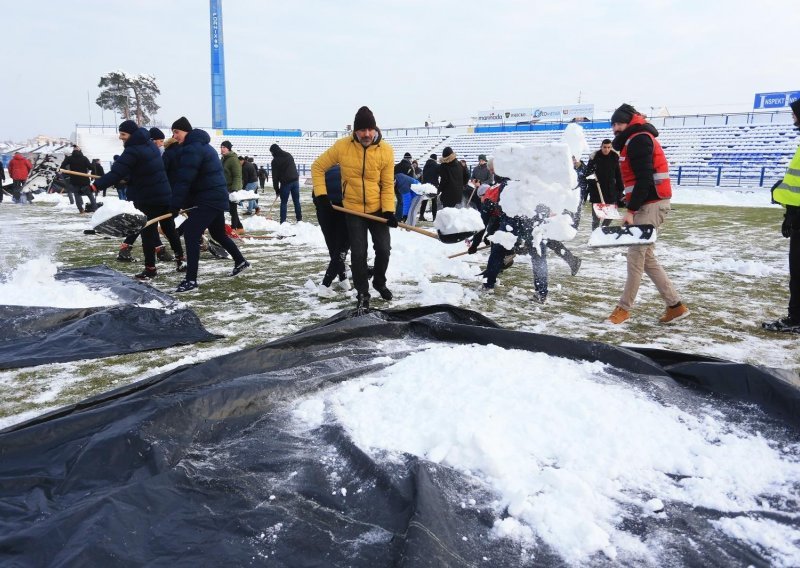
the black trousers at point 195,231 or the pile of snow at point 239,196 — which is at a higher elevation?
the pile of snow at point 239,196

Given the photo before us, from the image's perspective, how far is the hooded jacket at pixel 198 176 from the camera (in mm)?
5070

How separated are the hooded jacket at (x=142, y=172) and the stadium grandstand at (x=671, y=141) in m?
9.66

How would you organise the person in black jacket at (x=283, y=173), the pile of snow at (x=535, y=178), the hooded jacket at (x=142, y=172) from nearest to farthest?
the pile of snow at (x=535, y=178) < the hooded jacket at (x=142, y=172) < the person in black jacket at (x=283, y=173)

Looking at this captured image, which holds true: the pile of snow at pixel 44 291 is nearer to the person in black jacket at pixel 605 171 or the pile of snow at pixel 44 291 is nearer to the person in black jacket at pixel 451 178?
the person in black jacket at pixel 451 178

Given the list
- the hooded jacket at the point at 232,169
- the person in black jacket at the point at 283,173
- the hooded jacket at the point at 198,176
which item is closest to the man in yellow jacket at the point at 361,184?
the hooded jacket at the point at 198,176

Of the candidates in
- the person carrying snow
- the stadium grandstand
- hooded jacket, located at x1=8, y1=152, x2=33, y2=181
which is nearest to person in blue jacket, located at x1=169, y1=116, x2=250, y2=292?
the person carrying snow

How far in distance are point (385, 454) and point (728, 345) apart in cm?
287

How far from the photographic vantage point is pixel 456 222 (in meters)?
4.98

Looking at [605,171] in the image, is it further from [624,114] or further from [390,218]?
[390,218]

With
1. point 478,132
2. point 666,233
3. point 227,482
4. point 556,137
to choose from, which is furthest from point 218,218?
point 478,132

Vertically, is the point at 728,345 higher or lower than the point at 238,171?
lower

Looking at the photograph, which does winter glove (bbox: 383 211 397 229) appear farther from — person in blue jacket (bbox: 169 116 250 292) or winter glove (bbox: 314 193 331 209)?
person in blue jacket (bbox: 169 116 250 292)

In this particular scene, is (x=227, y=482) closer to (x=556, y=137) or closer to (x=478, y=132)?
(x=556, y=137)

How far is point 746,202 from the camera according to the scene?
57.1ft
